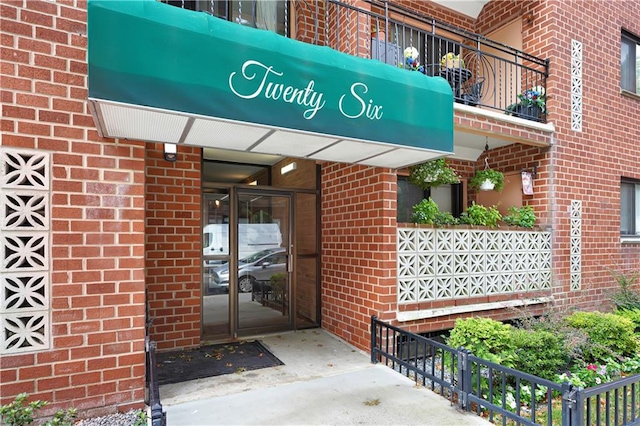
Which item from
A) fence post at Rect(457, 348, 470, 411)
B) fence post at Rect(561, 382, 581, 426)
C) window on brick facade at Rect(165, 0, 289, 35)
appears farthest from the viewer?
window on brick facade at Rect(165, 0, 289, 35)

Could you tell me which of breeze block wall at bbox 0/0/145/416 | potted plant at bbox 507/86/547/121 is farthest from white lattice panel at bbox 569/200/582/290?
breeze block wall at bbox 0/0/145/416

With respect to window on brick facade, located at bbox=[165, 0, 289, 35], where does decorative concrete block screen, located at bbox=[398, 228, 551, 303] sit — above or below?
below

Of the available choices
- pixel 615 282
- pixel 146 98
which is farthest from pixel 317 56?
pixel 615 282

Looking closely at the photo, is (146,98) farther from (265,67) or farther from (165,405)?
(165,405)

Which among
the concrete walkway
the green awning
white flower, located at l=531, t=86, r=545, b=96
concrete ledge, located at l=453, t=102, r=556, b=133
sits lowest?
the concrete walkway

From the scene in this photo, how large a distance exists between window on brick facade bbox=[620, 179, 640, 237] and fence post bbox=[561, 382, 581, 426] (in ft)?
21.2

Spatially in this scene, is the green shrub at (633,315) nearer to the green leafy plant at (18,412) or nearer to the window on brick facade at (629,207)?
the window on brick facade at (629,207)

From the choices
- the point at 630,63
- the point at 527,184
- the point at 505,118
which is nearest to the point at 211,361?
the point at 505,118

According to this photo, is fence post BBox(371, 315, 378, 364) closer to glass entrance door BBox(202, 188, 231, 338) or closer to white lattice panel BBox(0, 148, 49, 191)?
glass entrance door BBox(202, 188, 231, 338)

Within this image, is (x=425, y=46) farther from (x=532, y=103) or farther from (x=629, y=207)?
(x=629, y=207)

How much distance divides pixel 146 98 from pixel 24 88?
3.81ft

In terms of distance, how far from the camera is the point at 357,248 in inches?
209

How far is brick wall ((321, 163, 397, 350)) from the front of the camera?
475 cm

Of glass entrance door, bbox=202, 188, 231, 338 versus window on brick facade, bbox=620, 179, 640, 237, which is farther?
window on brick facade, bbox=620, 179, 640, 237
